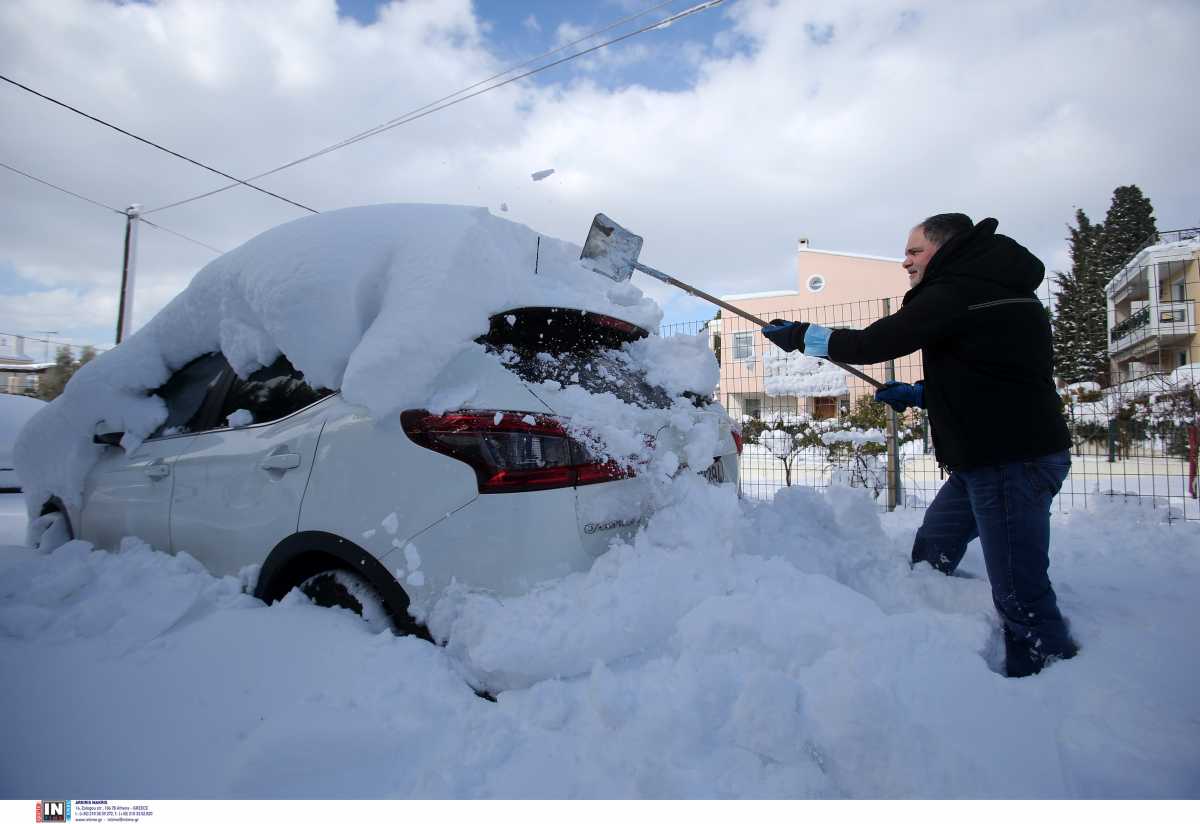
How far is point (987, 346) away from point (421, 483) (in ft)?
6.71

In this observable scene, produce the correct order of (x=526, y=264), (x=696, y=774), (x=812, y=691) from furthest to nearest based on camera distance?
(x=526, y=264)
(x=812, y=691)
(x=696, y=774)

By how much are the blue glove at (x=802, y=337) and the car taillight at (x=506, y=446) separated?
1.35 meters

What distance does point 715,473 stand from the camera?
8.31 ft

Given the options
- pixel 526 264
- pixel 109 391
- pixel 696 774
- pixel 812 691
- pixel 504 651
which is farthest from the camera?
pixel 109 391

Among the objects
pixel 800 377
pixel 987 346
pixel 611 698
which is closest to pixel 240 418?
pixel 611 698

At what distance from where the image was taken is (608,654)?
1633mm

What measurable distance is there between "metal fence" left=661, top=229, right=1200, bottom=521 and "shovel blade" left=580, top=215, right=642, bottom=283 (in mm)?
2544

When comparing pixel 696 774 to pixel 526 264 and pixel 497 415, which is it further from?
pixel 526 264

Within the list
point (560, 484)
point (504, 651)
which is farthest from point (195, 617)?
point (560, 484)

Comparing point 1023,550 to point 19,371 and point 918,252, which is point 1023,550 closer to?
point 918,252

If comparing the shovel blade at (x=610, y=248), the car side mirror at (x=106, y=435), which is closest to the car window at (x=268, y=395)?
the car side mirror at (x=106, y=435)

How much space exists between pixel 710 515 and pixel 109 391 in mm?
3237

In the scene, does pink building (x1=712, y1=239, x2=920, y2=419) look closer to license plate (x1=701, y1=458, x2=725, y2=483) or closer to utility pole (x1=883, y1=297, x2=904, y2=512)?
utility pole (x1=883, y1=297, x2=904, y2=512)

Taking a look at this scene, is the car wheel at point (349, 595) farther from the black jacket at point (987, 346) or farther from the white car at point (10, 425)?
the white car at point (10, 425)
